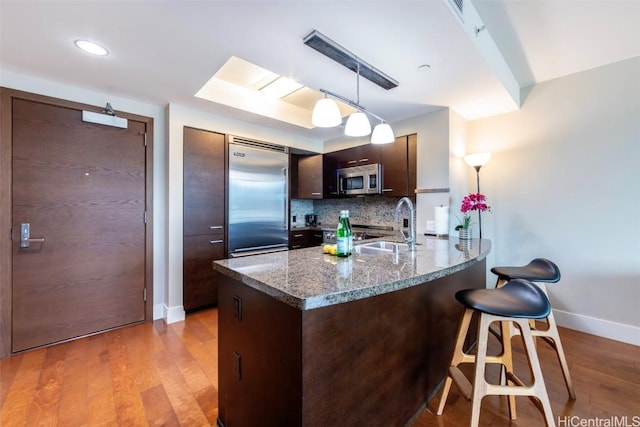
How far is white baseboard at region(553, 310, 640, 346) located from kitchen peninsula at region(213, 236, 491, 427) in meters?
2.04

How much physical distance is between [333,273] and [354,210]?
3194 millimetres

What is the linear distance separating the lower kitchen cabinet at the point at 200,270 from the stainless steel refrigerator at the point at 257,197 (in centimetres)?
22

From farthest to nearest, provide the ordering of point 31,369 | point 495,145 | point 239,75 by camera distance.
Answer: point 495,145
point 239,75
point 31,369

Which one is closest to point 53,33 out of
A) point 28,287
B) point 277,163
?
point 28,287

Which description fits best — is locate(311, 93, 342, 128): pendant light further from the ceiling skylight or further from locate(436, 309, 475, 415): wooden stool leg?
locate(436, 309, 475, 415): wooden stool leg

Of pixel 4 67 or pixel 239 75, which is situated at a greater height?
pixel 239 75

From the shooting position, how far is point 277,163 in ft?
12.1

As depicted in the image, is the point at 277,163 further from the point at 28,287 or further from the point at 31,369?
the point at 31,369

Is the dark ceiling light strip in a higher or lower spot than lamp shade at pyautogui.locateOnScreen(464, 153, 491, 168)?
higher

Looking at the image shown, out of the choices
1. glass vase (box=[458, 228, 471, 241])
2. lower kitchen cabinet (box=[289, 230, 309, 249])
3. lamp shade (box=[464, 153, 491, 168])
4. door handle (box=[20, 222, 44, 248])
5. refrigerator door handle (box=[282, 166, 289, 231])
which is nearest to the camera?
door handle (box=[20, 222, 44, 248])

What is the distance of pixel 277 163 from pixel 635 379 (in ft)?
12.7

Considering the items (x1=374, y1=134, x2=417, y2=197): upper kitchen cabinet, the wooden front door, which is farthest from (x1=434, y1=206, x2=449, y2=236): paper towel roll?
the wooden front door

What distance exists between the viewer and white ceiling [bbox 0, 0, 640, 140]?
4.95ft

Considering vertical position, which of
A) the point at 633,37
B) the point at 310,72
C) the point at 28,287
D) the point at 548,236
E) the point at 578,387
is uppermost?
the point at 633,37
